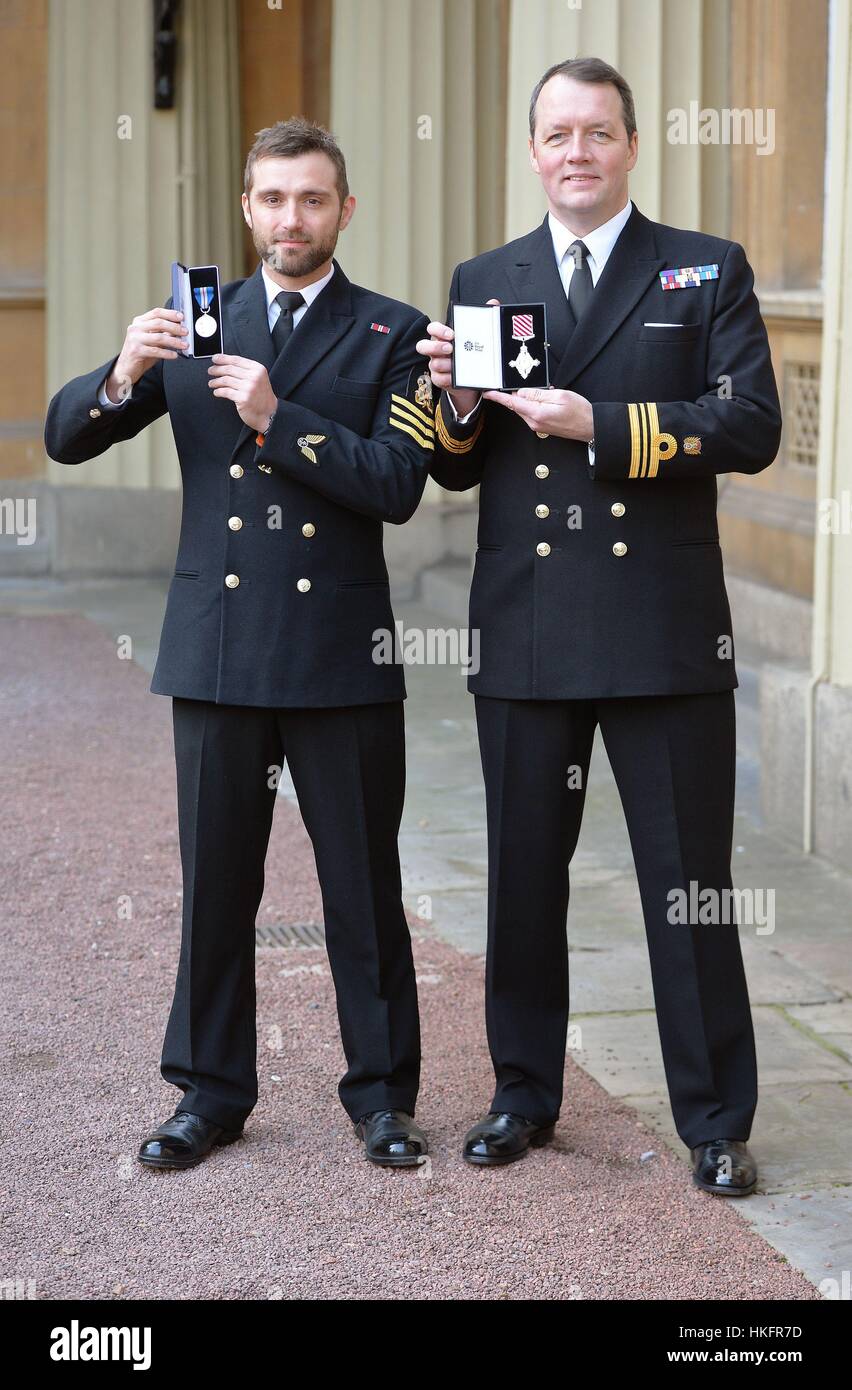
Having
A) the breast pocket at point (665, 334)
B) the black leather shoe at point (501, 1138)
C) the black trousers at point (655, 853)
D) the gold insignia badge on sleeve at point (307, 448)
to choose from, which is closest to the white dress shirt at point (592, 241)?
the breast pocket at point (665, 334)

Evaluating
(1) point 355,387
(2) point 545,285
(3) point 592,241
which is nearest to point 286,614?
(1) point 355,387

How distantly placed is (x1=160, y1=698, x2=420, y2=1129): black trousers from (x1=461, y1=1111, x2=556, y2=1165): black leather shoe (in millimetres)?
164

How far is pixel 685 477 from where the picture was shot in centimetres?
358

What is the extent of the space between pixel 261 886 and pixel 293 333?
1.14 metres

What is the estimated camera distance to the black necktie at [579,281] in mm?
A: 3611

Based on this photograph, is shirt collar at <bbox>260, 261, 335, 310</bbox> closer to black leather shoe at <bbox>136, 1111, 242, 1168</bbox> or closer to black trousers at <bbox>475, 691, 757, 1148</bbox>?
black trousers at <bbox>475, 691, 757, 1148</bbox>

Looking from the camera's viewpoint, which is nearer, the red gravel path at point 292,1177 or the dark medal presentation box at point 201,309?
the red gravel path at point 292,1177

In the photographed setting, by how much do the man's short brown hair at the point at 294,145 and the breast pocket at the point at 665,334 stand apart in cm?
64

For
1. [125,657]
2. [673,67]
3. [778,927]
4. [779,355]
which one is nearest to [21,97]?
[125,657]

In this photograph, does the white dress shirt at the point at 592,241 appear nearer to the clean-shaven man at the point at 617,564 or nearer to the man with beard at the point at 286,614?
the clean-shaven man at the point at 617,564

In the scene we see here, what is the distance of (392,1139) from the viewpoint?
12.4ft

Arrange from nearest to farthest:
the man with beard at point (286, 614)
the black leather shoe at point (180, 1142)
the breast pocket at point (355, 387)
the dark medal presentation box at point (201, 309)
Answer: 1. the dark medal presentation box at point (201, 309)
2. the man with beard at point (286, 614)
3. the breast pocket at point (355, 387)
4. the black leather shoe at point (180, 1142)

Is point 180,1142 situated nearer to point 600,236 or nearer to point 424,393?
point 424,393

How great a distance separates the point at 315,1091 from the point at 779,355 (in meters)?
6.06
